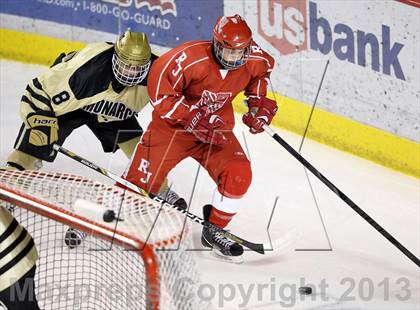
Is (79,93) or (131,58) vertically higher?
(131,58)

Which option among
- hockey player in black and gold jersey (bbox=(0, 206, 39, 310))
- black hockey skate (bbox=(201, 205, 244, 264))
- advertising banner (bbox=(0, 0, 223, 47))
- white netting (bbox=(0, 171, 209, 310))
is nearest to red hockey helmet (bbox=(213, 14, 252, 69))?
black hockey skate (bbox=(201, 205, 244, 264))

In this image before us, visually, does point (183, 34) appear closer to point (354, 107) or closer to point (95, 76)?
point (354, 107)

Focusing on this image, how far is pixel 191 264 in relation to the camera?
2260mm

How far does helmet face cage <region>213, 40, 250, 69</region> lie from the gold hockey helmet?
0.92 ft

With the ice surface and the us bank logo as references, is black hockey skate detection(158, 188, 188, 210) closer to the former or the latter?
the ice surface

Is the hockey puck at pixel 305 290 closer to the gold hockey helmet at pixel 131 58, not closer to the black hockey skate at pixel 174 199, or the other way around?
the black hockey skate at pixel 174 199

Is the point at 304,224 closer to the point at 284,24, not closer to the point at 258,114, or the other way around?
the point at 258,114

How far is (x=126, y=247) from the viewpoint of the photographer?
77.4 inches

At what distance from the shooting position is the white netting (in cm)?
197

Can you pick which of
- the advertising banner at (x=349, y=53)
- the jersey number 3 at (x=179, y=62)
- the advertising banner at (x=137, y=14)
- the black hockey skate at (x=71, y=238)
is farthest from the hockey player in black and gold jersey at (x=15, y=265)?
the advertising banner at (x=137, y=14)

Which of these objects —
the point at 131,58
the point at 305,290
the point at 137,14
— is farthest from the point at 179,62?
the point at 137,14

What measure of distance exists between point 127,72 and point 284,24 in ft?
4.79

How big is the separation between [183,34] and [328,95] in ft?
3.19

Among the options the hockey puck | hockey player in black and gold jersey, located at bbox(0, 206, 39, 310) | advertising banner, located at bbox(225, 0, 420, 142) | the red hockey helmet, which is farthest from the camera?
advertising banner, located at bbox(225, 0, 420, 142)
